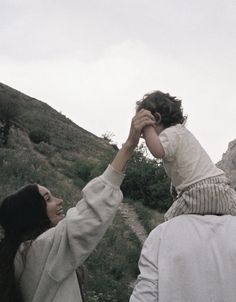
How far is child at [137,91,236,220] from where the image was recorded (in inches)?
86.5

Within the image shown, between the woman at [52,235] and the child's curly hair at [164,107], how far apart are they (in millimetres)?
237

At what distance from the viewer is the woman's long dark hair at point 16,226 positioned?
2.19 m

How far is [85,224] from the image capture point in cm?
208

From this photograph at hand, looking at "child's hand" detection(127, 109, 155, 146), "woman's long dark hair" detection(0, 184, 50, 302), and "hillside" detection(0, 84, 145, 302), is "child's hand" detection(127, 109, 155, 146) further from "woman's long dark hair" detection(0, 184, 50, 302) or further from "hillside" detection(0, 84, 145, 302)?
"hillside" detection(0, 84, 145, 302)

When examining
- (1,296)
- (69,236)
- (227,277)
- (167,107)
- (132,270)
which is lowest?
(132,270)

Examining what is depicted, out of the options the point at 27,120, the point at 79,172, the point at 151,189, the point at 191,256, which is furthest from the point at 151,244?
the point at 27,120

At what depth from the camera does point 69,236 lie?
6.91ft

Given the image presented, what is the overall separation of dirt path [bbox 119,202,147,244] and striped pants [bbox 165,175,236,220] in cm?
1230

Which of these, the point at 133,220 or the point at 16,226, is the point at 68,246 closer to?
the point at 16,226

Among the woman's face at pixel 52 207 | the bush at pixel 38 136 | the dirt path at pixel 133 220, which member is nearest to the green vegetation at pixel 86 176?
the bush at pixel 38 136

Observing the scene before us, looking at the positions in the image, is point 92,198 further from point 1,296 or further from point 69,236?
point 1,296

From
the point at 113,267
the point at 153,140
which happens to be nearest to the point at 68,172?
the point at 113,267

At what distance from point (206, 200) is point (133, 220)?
1535cm

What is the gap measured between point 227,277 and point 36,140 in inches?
1076
